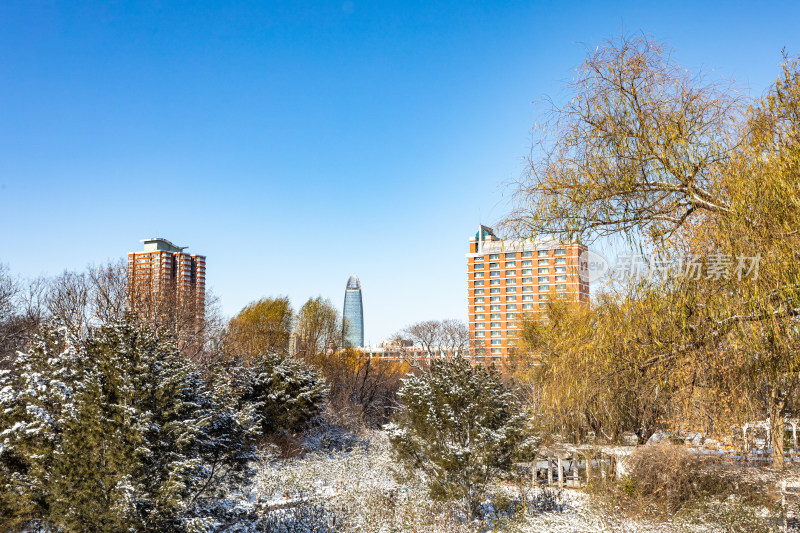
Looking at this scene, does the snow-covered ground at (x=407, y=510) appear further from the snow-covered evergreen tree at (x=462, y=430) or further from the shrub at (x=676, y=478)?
the shrub at (x=676, y=478)

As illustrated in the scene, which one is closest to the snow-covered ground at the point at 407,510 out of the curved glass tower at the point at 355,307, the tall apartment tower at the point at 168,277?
the tall apartment tower at the point at 168,277

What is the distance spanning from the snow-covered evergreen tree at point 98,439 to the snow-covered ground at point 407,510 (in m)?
2.96

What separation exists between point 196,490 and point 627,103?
21.6 feet

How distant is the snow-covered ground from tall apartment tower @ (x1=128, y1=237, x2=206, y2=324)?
10.2m

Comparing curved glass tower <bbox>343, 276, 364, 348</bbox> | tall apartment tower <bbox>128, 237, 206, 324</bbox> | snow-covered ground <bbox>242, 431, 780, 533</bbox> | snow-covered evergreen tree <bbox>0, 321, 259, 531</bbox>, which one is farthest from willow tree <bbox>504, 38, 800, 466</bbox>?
curved glass tower <bbox>343, 276, 364, 348</bbox>

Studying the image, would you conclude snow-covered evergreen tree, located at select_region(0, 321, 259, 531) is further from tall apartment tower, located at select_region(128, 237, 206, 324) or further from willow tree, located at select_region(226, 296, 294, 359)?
willow tree, located at select_region(226, 296, 294, 359)

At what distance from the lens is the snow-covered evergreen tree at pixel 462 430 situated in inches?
390

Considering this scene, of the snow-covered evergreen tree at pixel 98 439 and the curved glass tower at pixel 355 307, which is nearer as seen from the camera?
the snow-covered evergreen tree at pixel 98 439

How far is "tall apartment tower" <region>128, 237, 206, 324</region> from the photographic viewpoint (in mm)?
23250

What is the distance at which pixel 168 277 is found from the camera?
4034cm

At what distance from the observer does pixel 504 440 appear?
1025 cm

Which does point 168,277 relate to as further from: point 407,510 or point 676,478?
point 676,478

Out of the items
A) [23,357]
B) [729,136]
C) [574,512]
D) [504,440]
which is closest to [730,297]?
[729,136]

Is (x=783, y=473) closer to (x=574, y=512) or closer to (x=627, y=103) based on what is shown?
(x=574, y=512)
